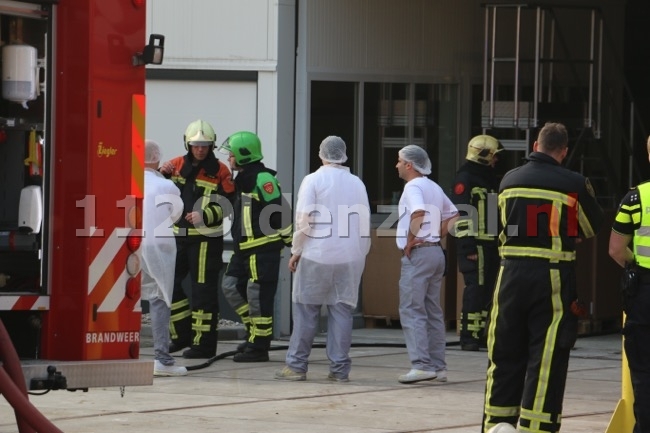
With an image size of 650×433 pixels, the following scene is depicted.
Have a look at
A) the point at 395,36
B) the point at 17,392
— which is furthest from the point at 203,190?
the point at 17,392

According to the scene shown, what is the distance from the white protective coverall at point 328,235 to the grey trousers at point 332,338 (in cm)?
9

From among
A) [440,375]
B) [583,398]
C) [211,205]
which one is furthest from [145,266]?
[583,398]

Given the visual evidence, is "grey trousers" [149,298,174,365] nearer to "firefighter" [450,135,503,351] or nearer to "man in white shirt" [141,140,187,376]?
"man in white shirt" [141,140,187,376]

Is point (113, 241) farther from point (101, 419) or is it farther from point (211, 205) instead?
point (211, 205)

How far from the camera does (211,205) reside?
12.4m

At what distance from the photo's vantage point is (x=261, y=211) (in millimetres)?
12102

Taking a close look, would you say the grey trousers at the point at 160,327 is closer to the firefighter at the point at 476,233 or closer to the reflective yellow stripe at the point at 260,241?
the reflective yellow stripe at the point at 260,241

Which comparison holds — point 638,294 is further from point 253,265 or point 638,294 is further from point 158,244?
point 253,265

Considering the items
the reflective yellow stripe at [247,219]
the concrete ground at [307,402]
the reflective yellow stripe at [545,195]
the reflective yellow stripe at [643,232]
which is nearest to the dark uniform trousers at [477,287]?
the concrete ground at [307,402]

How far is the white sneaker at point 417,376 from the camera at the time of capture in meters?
10.9

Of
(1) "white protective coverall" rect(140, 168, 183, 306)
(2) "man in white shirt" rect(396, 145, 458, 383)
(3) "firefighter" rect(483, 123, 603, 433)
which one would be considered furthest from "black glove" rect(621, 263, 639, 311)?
(1) "white protective coverall" rect(140, 168, 183, 306)

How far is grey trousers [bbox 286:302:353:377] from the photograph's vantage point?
11055 millimetres

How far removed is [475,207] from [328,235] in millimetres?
2753

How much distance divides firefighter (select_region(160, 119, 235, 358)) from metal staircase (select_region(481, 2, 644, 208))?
364cm
